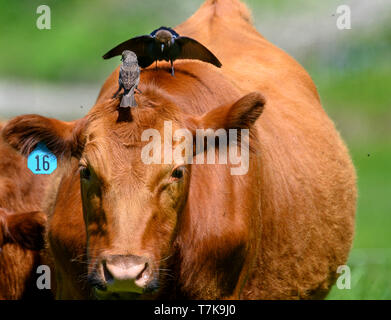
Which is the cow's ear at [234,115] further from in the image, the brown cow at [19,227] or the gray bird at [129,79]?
the brown cow at [19,227]

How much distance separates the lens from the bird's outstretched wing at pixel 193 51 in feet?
17.5

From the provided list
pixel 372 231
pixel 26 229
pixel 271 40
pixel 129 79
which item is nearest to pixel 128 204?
pixel 129 79

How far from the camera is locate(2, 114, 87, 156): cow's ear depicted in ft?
15.9

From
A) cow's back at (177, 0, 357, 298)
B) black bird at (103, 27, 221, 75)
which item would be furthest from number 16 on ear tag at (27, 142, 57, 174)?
cow's back at (177, 0, 357, 298)

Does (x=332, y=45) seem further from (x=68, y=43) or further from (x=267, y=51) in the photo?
(x=267, y=51)

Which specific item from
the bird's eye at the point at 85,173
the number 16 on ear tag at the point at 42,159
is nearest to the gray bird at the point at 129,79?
the bird's eye at the point at 85,173

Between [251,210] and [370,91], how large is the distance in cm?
1648

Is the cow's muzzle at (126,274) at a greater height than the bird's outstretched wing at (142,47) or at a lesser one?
lesser

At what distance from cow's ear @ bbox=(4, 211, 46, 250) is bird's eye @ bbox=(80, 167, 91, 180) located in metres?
1.02

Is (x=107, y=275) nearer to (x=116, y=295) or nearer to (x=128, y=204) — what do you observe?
(x=116, y=295)

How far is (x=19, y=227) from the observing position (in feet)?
18.1

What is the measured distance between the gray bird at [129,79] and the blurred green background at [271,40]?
41.3 ft

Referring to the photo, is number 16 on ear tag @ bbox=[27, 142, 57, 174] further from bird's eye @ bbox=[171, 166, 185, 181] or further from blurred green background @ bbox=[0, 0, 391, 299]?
blurred green background @ bbox=[0, 0, 391, 299]

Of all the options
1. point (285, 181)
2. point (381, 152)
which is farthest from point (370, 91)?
point (285, 181)
